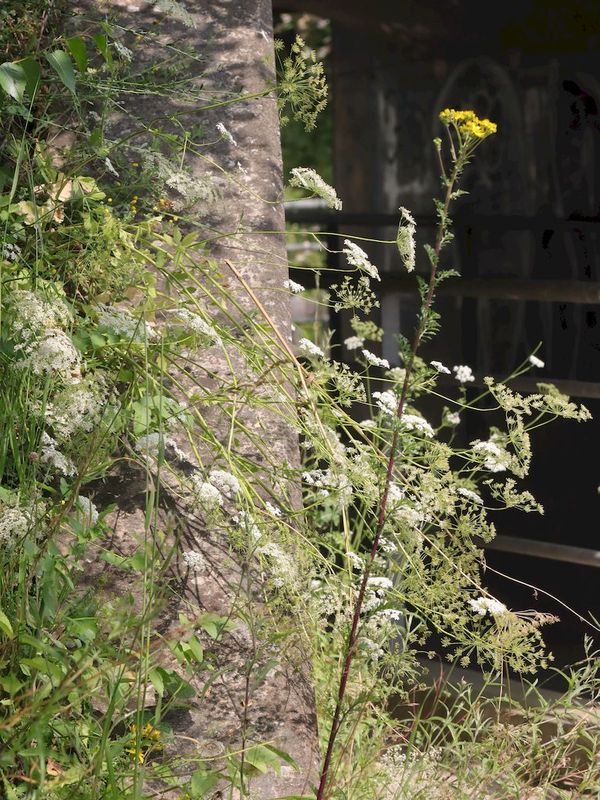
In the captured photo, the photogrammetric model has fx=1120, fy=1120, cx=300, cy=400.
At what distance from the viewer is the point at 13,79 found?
191cm

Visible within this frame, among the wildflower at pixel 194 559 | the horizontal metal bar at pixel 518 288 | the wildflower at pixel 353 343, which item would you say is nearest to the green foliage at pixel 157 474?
the wildflower at pixel 194 559

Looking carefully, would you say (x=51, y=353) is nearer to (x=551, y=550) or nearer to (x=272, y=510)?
(x=272, y=510)

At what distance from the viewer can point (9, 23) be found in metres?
2.34

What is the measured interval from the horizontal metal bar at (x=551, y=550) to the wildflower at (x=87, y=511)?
234cm

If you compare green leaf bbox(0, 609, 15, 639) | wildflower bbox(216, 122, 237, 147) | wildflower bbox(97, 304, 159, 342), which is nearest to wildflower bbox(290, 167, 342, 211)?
wildflower bbox(216, 122, 237, 147)

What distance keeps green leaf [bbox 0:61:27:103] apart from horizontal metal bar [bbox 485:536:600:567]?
267cm

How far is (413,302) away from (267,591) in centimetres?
488

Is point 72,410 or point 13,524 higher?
point 72,410

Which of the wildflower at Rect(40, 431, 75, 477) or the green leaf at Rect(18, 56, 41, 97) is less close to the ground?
the green leaf at Rect(18, 56, 41, 97)

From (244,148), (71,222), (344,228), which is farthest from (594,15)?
(71,222)

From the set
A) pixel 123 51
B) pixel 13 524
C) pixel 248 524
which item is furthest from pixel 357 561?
pixel 123 51

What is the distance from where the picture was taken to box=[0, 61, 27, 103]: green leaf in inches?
73.2

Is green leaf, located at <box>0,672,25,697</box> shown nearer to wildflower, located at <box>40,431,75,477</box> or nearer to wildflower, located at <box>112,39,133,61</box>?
wildflower, located at <box>40,431,75,477</box>

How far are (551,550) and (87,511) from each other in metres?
2.49
